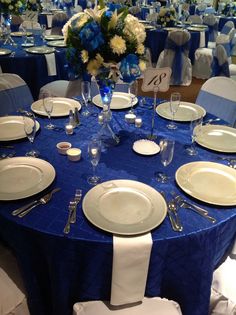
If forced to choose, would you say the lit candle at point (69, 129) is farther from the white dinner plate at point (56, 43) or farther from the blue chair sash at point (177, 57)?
the blue chair sash at point (177, 57)

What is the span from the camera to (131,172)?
50.4 inches

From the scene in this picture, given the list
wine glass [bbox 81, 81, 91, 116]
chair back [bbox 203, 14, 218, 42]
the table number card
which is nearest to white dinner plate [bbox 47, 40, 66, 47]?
wine glass [bbox 81, 81, 91, 116]

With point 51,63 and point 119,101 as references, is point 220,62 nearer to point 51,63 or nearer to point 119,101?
point 51,63

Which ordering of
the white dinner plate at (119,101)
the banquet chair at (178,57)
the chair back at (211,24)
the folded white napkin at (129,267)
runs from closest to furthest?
the folded white napkin at (129,267), the white dinner plate at (119,101), the banquet chair at (178,57), the chair back at (211,24)

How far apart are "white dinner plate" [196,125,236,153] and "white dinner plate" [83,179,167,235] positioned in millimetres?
509

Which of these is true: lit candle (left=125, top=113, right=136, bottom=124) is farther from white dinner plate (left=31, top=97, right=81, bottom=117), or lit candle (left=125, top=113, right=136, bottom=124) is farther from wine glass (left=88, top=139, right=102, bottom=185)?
wine glass (left=88, top=139, right=102, bottom=185)

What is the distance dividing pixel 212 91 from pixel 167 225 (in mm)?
1461

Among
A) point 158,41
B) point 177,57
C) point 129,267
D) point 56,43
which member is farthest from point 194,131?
point 158,41

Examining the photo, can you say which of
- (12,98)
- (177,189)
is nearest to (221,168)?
(177,189)

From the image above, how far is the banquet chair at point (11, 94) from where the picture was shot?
2.08m

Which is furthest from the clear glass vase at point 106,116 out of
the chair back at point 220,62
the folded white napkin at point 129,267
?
the chair back at point 220,62

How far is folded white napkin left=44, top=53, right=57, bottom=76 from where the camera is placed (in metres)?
3.21

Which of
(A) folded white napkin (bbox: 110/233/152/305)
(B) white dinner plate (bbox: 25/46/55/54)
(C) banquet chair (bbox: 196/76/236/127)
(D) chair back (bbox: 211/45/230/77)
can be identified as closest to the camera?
(A) folded white napkin (bbox: 110/233/152/305)

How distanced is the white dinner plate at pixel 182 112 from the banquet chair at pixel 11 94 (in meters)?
0.99
